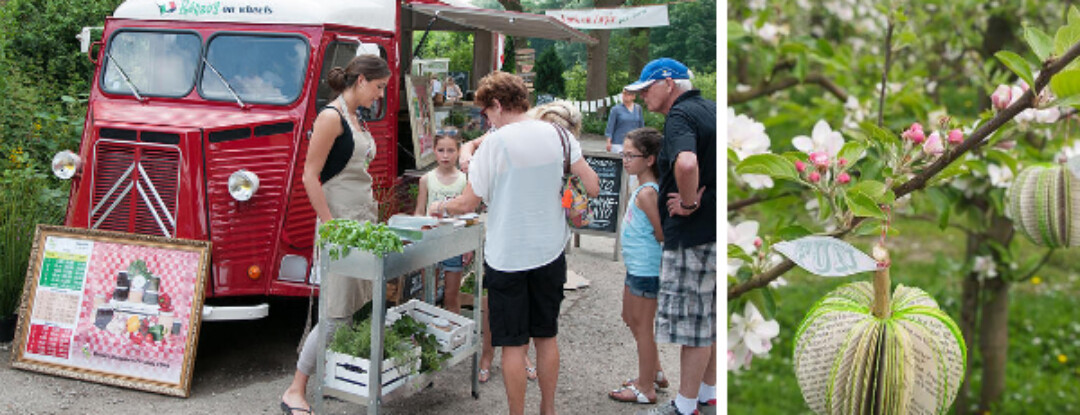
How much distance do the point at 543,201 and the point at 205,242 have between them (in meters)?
1.75

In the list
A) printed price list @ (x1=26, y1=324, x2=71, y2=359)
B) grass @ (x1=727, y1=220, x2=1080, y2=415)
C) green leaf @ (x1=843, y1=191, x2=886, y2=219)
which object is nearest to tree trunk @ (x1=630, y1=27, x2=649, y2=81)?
printed price list @ (x1=26, y1=324, x2=71, y2=359)

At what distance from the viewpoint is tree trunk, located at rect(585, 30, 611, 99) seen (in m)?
18.2

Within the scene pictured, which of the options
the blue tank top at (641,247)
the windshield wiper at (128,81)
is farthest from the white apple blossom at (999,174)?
the windshield wiper at (128,81)

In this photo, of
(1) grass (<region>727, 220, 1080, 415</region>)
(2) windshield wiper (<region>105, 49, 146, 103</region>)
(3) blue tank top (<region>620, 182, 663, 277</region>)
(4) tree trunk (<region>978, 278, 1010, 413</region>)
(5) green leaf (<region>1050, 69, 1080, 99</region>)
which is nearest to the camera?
(5) green leaf (<region>1050, 69, 1080, 99</region>)

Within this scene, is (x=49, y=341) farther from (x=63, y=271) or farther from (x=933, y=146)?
(x=933, y=146)

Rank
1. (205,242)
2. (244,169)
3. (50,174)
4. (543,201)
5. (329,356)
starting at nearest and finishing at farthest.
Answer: (543,201)
(329,356)
(205,242)
(244,169)
(50,174)

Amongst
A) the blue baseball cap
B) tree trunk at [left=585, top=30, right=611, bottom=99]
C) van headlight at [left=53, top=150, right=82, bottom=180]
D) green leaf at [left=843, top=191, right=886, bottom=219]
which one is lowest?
green leaf at [left=843, top=191, right=886, bottom=219]

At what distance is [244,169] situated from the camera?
445 cm

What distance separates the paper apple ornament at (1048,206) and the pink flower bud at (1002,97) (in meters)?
0.07

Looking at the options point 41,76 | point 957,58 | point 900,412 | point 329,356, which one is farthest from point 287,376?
point 41,76

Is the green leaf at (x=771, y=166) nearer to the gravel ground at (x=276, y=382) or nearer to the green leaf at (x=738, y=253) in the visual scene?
the green leaf at (x=738, y=253)

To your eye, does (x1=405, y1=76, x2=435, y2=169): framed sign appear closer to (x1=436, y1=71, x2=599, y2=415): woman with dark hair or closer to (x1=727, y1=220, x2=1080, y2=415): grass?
(x1=436, y1=71, x2=599, y2=415): woman with dark hair

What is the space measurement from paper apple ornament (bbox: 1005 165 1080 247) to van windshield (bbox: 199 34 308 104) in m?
4.31

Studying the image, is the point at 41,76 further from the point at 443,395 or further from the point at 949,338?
the point at 949,338
